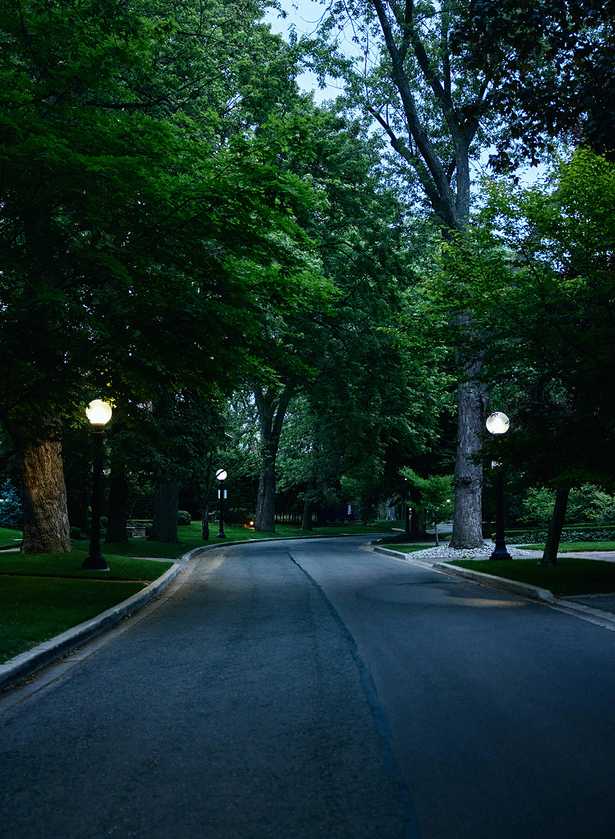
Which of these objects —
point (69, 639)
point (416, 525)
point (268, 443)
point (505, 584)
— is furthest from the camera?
point (268, 443)

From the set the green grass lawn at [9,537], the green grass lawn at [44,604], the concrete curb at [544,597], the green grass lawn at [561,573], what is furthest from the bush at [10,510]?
the concrete curb at [544,597]

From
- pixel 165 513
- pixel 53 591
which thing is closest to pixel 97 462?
pixel 53 591

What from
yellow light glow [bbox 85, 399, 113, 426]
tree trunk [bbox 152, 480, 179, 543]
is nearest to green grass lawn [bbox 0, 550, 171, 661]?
yellow light glow [bbox 85, 399, 113, 426]

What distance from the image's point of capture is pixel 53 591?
1376 cm

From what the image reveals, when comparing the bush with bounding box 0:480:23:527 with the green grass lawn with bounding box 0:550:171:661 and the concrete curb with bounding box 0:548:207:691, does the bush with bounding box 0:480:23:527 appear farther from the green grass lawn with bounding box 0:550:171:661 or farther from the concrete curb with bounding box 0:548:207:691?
the concrete curb with bounding box 0:548:207:691

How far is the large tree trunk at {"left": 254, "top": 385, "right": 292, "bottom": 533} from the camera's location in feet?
160

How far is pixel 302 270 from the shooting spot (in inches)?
575

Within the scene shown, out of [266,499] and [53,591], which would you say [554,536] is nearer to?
[53,591]

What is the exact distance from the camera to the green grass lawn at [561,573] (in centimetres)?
1476

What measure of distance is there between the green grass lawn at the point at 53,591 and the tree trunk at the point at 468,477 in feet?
33.9

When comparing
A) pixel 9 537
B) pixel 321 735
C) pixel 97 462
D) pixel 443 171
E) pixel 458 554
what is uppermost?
pixel 443 171

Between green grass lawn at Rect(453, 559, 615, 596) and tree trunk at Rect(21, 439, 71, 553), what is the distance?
1079 centimetres

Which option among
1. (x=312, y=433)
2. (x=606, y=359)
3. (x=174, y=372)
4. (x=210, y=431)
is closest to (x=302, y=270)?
(x=174, y=372)

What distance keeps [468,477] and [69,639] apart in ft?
64.1
